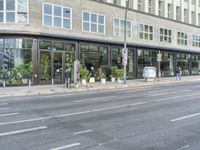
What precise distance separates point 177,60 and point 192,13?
11488mm

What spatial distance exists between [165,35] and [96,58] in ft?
53.9

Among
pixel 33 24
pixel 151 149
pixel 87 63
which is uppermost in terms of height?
pixel 33 24

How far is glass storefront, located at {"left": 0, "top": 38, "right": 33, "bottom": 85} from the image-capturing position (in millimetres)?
26797

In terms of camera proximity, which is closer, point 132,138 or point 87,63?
point 132,138

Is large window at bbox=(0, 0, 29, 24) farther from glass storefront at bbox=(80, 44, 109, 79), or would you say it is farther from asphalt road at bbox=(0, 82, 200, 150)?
asphalt road at bbox=(0, 82, 200, 150)

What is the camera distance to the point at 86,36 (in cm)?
3281

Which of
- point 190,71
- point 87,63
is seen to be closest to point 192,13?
point 190,71

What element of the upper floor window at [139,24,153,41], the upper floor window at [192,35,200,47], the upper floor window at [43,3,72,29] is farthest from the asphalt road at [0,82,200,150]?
the upper floor window at [192,35,200,47]

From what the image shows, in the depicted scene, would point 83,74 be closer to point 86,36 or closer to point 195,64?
point 86,36

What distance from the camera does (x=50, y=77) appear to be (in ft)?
95.9

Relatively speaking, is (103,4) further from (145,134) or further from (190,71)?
(145,134)

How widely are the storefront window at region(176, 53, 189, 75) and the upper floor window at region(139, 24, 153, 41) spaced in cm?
904

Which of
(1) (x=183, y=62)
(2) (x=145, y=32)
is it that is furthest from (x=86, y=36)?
(1) (x=183, y=62)

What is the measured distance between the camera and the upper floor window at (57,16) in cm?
2920
